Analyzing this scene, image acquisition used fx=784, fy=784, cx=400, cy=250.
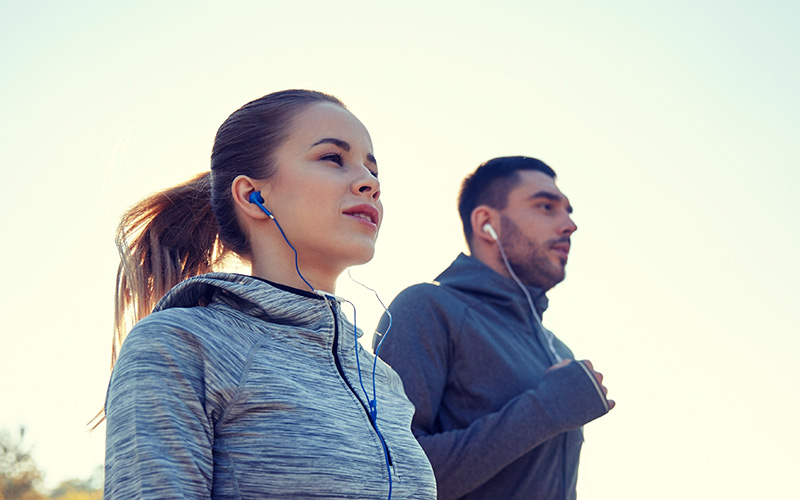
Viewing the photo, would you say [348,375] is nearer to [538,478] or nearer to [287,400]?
[287,400]

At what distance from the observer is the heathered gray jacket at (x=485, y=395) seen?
9.58ft

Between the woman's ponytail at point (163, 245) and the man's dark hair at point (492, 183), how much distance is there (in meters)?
1.92

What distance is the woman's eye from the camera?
A: 229cm

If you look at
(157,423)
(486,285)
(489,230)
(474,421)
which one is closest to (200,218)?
(157,423)

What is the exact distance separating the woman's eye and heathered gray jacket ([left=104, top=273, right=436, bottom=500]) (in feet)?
1.46

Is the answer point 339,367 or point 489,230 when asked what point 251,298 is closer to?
point 339,367

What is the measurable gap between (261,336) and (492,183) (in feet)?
8.67

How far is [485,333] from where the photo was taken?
11.0 ft

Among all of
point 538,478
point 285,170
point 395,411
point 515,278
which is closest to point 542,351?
point 515,278

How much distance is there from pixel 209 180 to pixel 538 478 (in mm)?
1687

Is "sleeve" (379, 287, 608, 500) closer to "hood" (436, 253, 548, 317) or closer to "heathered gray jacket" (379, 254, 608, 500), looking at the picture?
"heathered gray jacket" (379, 254, 608, 500)

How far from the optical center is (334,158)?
90.6 inches

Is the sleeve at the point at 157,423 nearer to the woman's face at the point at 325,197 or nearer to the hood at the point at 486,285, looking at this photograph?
the woman's face at the point at 325,197

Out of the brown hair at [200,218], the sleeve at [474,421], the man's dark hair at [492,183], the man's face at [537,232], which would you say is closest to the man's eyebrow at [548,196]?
the man's face at [537,232]
